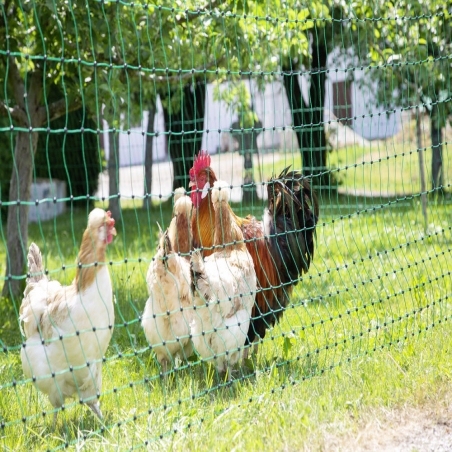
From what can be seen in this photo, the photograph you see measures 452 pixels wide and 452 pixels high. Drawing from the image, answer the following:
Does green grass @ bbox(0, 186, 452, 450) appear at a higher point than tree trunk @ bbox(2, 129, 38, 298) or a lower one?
lower

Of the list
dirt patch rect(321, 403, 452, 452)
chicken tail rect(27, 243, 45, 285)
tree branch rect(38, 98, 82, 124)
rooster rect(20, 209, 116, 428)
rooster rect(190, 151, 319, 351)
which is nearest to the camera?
dirt patch rect(321, 403, 452, 452)

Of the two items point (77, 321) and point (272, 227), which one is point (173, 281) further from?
point (272, 227)

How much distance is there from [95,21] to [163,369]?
2628 mm

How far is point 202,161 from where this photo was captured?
4973 mm

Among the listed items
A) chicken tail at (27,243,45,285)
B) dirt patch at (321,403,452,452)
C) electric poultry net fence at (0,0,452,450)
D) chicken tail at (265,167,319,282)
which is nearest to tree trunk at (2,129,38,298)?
electric poultry net fence at (0,0,452,450)

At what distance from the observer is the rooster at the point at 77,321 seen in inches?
138

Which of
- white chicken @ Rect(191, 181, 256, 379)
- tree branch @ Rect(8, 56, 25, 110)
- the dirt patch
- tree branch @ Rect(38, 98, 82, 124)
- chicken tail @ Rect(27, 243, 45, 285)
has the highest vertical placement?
tree branch @ Rect(8, 56, 25, 110)

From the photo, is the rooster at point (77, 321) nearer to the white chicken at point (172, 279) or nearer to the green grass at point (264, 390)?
the green grass at point (264, 390)

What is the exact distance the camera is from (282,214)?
5.13 metres

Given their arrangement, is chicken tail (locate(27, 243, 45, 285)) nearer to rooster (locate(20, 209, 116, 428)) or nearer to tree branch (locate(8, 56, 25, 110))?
rooster (locate(20, 209, 116, 428))

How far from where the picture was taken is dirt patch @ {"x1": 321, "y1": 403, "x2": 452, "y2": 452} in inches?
129

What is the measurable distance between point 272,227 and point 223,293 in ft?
3.41

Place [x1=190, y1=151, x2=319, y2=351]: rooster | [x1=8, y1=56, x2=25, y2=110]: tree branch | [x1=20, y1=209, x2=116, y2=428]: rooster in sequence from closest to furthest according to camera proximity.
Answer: [x1=20, y1=209, x2=116, y2=428]: rooster, [x1=190, y1=151, x2=319, y2=351]: rooster, [x1=8, y1=56, x2=25, y2=110]: tree branch

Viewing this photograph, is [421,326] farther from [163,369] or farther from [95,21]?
[95,21]
